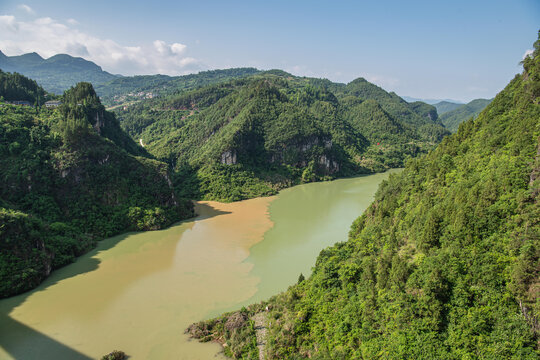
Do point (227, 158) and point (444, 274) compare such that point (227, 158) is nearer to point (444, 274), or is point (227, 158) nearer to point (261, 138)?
point (261, 138)

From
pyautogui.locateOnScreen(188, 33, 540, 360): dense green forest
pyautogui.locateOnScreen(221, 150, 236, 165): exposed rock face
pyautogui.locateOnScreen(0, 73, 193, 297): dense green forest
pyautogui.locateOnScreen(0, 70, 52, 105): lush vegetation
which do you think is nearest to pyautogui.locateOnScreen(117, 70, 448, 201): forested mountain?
pyautogui.locateOnScreen(221, 150, 236, 165): exposed rock face

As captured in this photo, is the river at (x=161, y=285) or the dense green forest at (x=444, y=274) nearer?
the dense green forest at (x=444, y=274)

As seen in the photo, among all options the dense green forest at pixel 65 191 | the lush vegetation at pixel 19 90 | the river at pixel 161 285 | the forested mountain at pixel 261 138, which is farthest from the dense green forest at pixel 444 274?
the lush vegetation at pixel 19 90

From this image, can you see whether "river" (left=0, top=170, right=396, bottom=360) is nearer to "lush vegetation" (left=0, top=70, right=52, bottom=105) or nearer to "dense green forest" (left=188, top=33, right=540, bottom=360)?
"dense green forest" (left=188, top=33, right=540, bottom=360)

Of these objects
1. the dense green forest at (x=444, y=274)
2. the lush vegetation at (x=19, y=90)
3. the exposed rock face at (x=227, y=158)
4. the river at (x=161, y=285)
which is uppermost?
the lush vegetation at (x=19, y=90)

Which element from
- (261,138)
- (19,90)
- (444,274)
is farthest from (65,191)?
(261,138)

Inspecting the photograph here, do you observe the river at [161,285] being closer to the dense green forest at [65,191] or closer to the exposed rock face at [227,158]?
the dense green forest at [65,191]

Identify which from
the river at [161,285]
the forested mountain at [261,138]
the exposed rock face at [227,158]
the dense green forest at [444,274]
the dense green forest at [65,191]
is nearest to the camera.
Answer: the dense green forest at [444,274]
